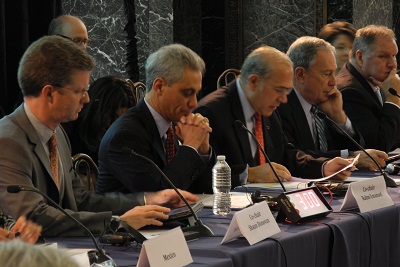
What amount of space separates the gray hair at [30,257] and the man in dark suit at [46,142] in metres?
1.84

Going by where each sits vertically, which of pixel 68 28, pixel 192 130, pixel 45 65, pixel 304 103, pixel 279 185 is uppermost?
pixel 45 65

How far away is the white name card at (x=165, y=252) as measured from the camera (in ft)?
7.00

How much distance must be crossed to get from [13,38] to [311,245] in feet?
10.9

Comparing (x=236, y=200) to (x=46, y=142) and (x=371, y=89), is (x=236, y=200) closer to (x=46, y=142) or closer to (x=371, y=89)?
(x=46, y=142)

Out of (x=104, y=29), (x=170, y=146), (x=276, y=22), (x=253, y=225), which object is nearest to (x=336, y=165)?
(x=170, y=146)

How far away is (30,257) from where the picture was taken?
2.77ft

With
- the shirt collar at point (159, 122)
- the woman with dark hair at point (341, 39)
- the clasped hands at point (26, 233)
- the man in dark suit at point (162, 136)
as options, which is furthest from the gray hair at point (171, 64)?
the woman with dark hair at point (341, 39)

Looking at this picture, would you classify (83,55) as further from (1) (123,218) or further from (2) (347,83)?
(2) (347,83)

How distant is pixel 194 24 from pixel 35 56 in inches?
193

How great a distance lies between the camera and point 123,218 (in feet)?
9.06

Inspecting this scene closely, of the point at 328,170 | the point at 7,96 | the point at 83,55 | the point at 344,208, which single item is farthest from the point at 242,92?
the point at 7,96

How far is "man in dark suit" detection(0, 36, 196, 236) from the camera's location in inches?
106

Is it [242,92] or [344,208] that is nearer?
[344,208]

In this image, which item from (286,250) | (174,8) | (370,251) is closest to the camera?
(286,250)
